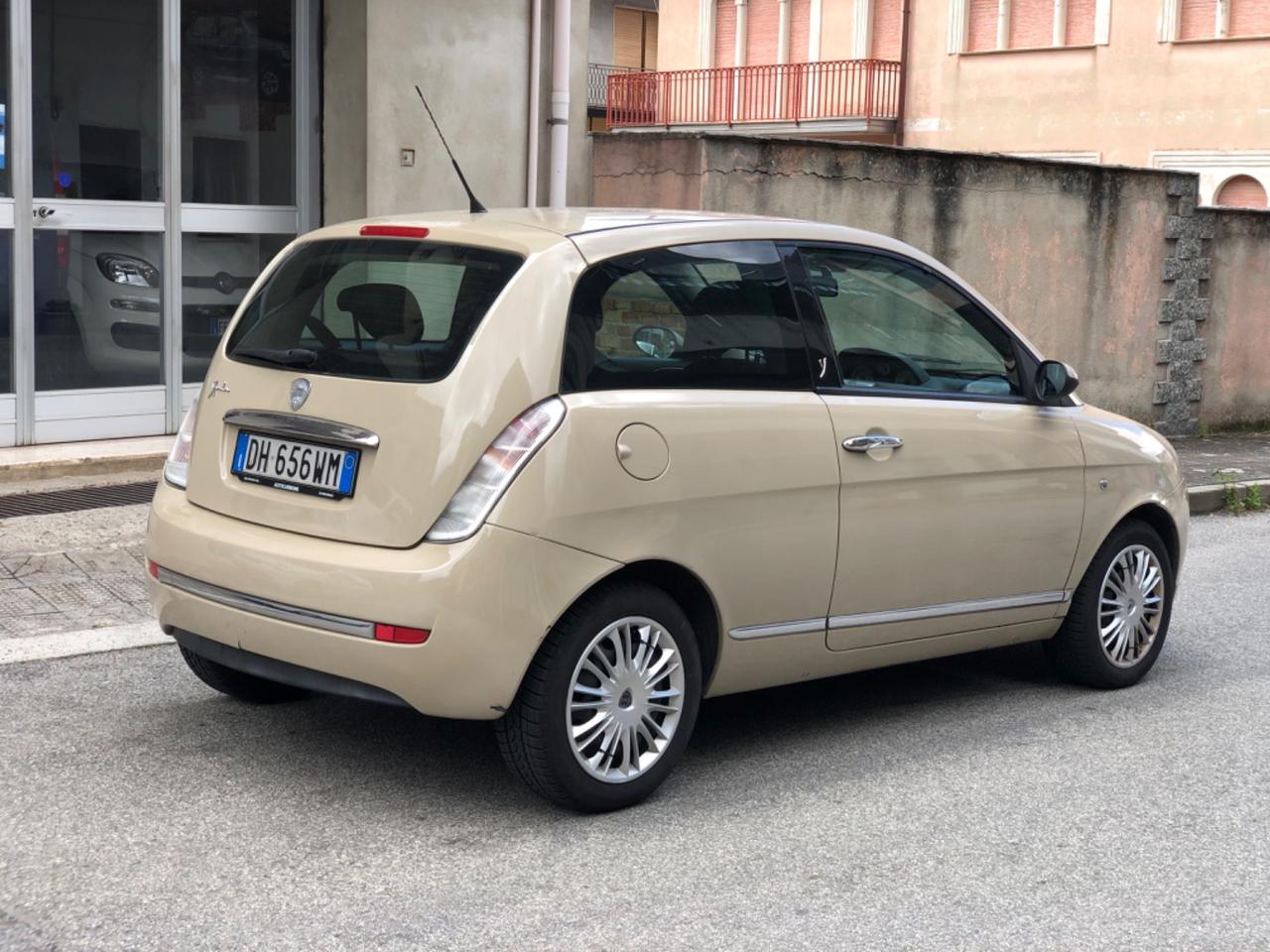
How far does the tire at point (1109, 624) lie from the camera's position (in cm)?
618

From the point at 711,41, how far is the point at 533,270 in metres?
32.2

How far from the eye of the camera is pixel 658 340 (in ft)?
16.0

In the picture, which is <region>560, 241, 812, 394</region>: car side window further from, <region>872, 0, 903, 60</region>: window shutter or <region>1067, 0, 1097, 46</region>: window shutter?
<region>872, 0, 903, 60</region>: window shutter

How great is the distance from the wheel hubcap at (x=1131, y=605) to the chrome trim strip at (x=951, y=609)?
28 cm

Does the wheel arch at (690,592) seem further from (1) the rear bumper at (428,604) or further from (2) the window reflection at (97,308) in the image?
(2) the window reflection at (97,308)

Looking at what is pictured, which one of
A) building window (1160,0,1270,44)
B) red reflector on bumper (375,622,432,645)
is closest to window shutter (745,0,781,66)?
building window (1160,0,1270,44)

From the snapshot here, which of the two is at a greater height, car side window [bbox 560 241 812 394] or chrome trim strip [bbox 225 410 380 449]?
car side window [bbox 560 241 812 394]

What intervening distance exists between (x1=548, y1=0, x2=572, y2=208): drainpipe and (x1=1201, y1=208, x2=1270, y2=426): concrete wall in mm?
6547

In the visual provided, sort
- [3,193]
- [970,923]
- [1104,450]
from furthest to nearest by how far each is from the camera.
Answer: [3,193] → [1104,450] → [970,923]

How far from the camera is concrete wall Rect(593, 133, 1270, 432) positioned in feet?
38.4

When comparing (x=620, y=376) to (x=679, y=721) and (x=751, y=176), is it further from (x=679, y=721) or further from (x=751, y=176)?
(x=751, y=176)

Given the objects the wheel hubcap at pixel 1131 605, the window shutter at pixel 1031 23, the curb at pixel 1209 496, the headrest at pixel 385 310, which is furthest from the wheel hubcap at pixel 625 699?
the window shutter at pixel 1031 23

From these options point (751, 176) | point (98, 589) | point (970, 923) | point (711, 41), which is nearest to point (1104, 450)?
point (970, 923)

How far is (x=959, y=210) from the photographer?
13.1m
